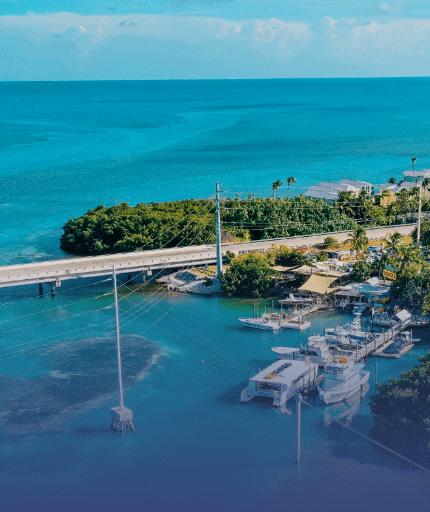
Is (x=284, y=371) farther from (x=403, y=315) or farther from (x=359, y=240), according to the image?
(x=359, y=240)

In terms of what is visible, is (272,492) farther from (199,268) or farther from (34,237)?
(34,237)

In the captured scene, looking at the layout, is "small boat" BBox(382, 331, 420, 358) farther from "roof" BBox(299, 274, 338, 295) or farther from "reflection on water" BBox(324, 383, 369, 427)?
"roof" BBox(299, 274, 338, 295)

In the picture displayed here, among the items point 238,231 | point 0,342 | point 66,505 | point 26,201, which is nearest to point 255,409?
point 66,505

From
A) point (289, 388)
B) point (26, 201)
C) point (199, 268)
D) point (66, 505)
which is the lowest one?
point (66, 505)

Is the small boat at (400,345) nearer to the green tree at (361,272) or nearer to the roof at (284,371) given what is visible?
the roof at (284,371)

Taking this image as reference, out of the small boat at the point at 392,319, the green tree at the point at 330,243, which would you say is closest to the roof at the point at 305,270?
the green tree at the point at 330,243

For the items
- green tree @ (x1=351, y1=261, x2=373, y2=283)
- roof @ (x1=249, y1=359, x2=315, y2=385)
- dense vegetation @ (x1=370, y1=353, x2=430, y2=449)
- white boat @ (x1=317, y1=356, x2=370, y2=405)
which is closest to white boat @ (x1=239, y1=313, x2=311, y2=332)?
roof @ (x1=249, y1=359, x2=315, y2=385)
